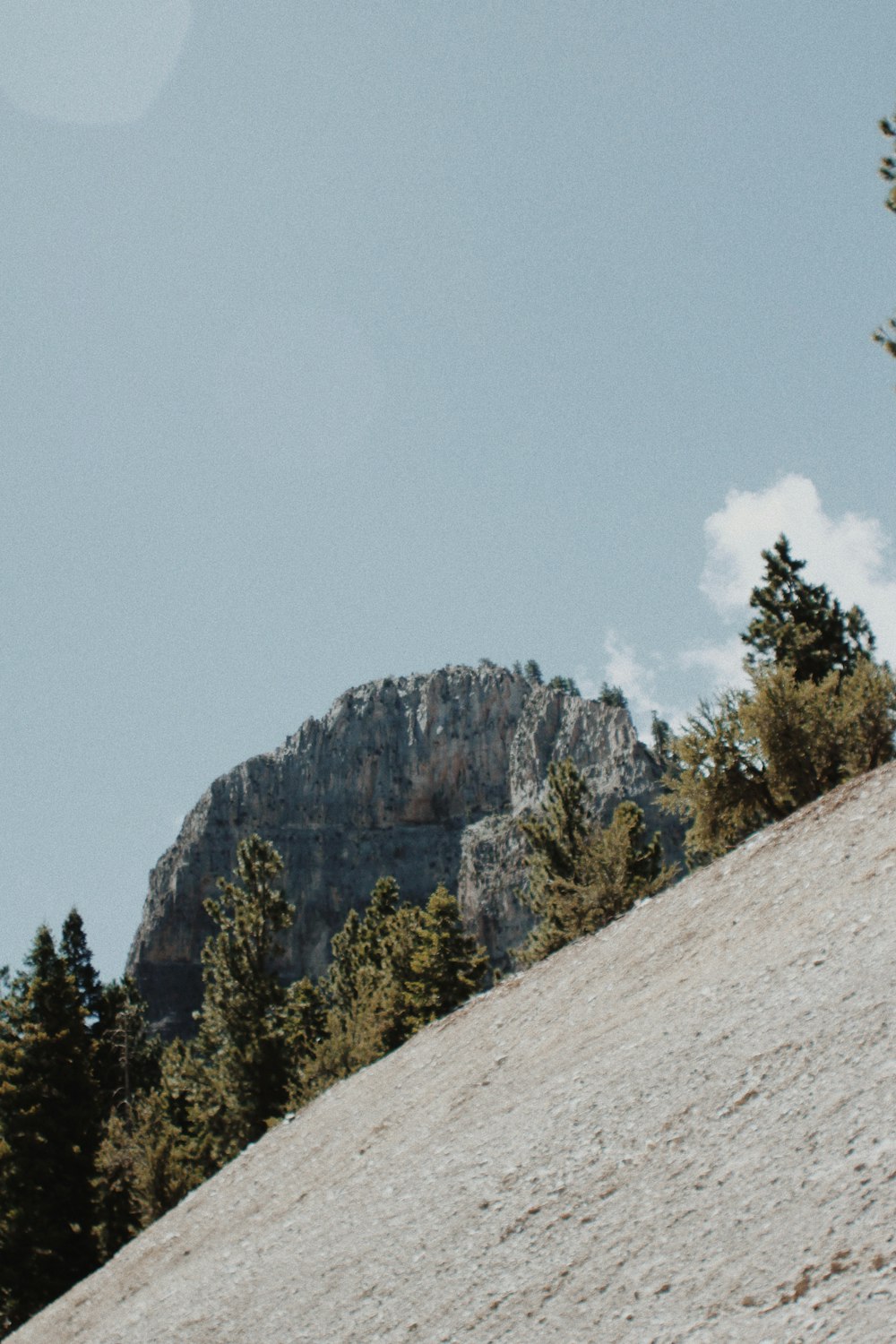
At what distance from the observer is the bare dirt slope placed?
710 cm

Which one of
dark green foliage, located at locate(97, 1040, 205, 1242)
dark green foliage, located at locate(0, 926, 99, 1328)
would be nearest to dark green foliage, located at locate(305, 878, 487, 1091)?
dark green foliage, located at locate(97, 1040, 205, 1242)

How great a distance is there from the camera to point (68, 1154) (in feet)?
118

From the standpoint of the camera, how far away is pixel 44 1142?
35.5m

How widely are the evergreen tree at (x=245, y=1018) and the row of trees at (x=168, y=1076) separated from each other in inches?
2.6

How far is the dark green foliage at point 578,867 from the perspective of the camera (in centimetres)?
3494

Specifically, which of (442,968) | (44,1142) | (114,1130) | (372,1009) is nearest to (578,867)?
(442,968)

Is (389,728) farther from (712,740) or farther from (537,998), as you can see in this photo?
(537,998)

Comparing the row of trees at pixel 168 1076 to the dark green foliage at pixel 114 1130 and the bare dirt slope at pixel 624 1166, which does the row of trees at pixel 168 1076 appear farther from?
the bare dirt slope at pixel 624 1166

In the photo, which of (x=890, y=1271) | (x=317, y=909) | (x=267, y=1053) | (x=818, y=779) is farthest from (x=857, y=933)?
(x=317, y=909)

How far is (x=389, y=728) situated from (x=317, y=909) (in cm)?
3354

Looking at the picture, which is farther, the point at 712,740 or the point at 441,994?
the point at 441,994

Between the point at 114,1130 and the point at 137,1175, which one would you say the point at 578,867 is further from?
the point at 114,1130

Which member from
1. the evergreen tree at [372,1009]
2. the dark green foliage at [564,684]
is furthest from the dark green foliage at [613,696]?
the evergreen tree at [372,1009]

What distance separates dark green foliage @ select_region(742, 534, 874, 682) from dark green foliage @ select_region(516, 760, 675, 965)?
30.9 ft
